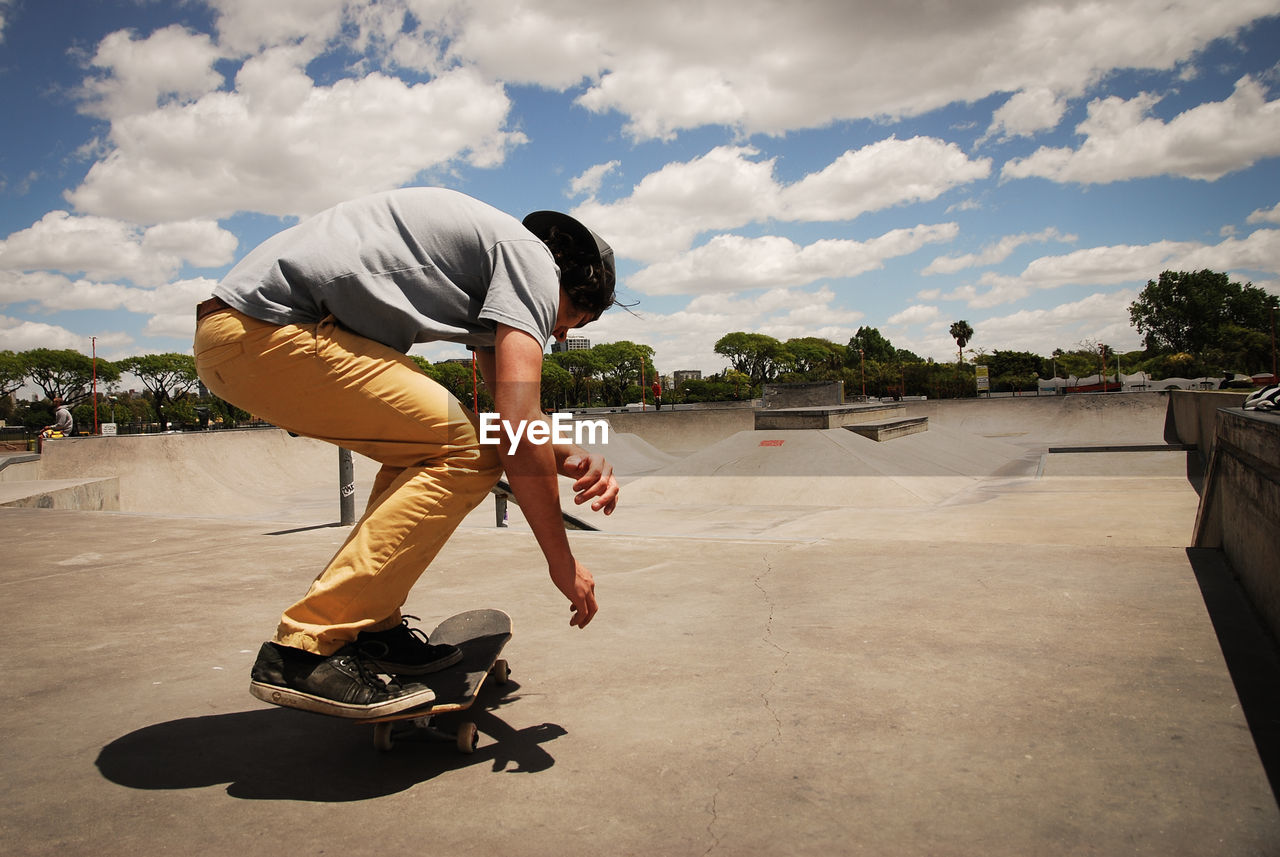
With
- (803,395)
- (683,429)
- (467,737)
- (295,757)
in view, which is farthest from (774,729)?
(683,429)

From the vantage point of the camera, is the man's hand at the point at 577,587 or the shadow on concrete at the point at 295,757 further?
the man's hand at the point at 577,587

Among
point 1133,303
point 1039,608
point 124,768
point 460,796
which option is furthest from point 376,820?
point 1133,303

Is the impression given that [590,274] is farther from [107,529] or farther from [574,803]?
[107,529]

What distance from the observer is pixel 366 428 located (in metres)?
1.92

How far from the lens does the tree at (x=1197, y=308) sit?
89312mm

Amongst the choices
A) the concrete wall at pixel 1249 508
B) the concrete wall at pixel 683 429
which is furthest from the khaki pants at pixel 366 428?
the concrete wall at pixel 683 429

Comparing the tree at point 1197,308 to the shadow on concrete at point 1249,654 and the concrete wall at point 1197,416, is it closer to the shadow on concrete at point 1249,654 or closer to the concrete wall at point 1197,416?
the concrete wall at point 1197,416

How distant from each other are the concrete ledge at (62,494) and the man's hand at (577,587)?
9.80 meters

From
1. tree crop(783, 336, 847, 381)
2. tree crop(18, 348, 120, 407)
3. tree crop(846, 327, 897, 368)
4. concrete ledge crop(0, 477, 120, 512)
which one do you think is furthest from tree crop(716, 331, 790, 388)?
concrete ledge crop(0, 477, 120, 512)

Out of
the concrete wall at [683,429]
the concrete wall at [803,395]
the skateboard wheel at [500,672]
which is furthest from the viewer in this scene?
the concrete wall at [683,429]

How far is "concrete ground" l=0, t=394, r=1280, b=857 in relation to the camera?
155 centimetres

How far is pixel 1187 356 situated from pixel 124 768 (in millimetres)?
99691

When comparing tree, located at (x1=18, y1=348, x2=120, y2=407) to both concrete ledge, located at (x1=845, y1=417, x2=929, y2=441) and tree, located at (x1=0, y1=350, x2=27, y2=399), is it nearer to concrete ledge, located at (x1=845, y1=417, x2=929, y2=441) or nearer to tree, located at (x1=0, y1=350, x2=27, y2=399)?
tree, located at (x1=0, y1=350, x2=27, y2=399)

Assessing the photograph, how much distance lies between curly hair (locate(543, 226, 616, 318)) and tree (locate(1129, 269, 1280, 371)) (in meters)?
106
